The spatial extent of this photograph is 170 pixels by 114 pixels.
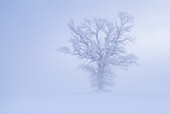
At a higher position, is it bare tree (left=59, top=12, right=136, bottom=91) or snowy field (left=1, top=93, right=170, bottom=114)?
bare tree (left=59, top=12, right=136, bottom=91)

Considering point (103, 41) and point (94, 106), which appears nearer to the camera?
point (94, 106)

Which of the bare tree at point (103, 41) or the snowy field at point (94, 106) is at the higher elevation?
the bare tree at point (103, 41)

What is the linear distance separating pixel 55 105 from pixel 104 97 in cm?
468

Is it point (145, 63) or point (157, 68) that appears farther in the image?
point (145, 63)

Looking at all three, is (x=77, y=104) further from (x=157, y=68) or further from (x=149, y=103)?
(x=157, y=68)

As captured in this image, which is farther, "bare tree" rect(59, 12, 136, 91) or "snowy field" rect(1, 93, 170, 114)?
"bare tree" rect(59, 12, 136, 91)

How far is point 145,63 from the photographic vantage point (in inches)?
3839

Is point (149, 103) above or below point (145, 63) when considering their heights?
below

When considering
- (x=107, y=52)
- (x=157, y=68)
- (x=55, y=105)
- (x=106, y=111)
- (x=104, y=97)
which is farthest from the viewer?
(x=157, y=68)

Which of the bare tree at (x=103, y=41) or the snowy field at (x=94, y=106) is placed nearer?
the snowy field at (x=94, y=106)

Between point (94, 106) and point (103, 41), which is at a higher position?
point (103, 41)

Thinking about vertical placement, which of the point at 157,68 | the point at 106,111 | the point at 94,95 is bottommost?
the point at 106,111

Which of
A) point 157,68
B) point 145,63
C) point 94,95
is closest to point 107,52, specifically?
point 94,95

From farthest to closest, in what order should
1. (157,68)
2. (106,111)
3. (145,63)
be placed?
(145,63), (157,68), (106,111)
